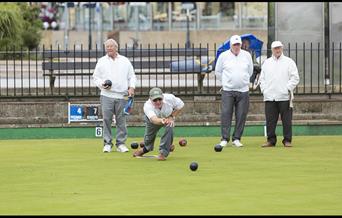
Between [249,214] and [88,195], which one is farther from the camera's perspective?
[88,195]

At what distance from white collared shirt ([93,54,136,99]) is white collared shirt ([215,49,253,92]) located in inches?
67.0

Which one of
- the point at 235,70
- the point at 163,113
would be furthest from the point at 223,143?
the point at 163,113

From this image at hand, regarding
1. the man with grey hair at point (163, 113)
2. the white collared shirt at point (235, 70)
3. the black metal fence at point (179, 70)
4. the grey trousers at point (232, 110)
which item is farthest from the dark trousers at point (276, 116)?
the black metal fence at point (179, 70)

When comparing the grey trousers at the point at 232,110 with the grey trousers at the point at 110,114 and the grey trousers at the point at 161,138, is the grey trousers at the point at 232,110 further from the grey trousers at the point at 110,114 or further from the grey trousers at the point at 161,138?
the grey trousers at the point at 161,138

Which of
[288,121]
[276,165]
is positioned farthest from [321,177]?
[288,121]

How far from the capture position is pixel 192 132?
22.8 m

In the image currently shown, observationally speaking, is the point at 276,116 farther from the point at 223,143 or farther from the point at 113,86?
the point at 113,86

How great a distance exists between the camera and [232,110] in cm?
1975

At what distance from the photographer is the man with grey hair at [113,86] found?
61.3 feet

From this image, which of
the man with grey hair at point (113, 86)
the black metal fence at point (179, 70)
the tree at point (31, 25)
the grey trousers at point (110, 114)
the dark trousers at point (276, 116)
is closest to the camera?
the man with grey hair at point (113, 86)

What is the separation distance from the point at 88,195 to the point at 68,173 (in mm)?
2471

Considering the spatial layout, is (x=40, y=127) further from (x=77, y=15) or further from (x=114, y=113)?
(x=77, y=15)

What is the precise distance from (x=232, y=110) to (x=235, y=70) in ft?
2.35

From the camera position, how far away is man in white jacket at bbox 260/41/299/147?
19562 mm
